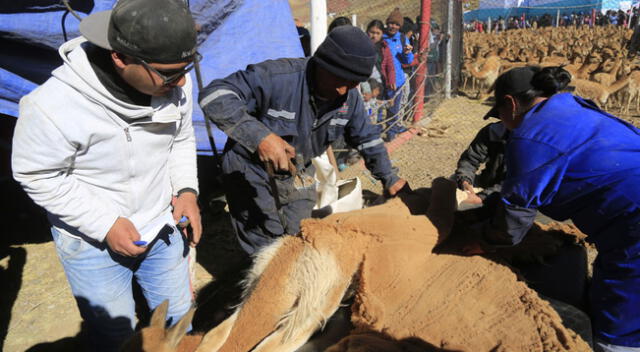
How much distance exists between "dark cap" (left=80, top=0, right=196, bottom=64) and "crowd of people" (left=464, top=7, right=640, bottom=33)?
91.4ft

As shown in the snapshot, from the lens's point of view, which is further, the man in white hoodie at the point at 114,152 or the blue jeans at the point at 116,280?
the blue jeans at the point at 116,280

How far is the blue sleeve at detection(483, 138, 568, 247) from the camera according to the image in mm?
1862

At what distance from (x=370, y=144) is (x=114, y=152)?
173 centimetres

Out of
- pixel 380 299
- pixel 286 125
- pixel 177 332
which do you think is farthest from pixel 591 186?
pixel 177 332

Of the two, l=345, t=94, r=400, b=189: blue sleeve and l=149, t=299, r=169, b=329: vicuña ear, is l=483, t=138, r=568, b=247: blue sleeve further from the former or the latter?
l=149, t=299, r=169, b=329: vicuña ear

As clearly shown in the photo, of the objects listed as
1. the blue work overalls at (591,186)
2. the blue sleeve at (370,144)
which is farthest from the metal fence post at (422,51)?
the blue work overalls at (591,186)

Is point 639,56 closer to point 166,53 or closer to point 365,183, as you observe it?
point 365,183

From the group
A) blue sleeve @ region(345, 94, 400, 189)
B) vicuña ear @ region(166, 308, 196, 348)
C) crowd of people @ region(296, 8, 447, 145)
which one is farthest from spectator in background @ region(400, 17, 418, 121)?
vicuña ear @ region(166, 308, 196, 348)

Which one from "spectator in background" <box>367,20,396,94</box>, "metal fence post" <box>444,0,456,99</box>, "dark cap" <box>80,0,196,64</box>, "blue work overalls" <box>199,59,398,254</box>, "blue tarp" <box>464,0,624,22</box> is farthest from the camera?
"blue tarp" <box>464,0,624,22</box>

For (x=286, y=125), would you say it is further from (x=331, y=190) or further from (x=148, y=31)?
(x=148, y=31)

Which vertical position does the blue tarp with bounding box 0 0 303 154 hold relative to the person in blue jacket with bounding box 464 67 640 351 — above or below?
above

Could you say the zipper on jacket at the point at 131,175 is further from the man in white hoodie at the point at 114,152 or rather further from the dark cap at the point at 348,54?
the dark cap at the point at 348,54

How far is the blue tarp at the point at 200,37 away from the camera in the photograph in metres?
3.15

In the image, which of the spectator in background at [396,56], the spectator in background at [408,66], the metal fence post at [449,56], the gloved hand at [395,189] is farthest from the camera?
the metal fence post at [449,56]
